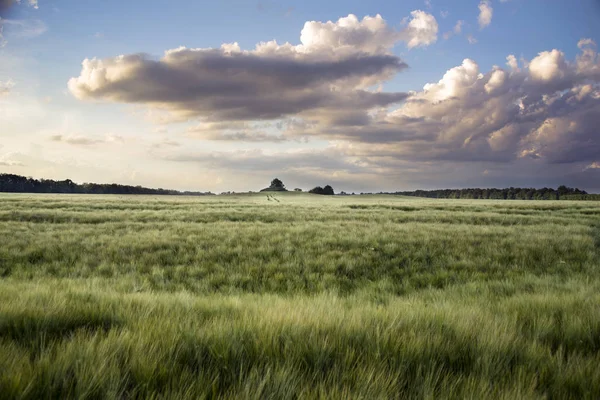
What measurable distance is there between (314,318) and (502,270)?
793 cm

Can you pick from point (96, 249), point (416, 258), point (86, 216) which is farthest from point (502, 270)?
point (86, 216)

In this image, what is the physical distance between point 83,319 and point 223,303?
1.54 m

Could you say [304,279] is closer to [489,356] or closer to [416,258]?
[416,258]

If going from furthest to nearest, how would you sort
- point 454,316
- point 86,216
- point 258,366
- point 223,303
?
point 86,216 → point 223,303 → point 454,316 → point 258,366

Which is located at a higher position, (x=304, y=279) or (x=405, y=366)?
(x=405, y=366)

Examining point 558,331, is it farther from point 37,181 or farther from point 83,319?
point 37,181

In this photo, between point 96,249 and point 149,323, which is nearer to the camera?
point 149,323

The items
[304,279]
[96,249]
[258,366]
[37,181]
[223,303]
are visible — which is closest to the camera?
[258,366]

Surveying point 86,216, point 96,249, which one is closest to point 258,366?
point 96,249

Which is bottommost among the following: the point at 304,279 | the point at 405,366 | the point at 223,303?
the point at 304,279

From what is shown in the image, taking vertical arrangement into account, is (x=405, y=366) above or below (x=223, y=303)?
above

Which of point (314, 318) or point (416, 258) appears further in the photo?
point (416, 258)

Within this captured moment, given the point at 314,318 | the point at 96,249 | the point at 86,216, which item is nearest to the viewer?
the point at 314,318

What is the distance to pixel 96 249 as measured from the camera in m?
11.0
